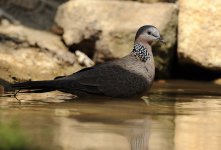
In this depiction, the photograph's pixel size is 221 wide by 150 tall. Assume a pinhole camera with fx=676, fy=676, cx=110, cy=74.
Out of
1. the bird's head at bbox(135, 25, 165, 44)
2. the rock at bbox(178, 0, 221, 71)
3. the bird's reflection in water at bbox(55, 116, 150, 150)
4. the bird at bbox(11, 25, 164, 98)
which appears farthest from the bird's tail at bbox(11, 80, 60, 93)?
the rock at bbox(178, 0, 221, 71)

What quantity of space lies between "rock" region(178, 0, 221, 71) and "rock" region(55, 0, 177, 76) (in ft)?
0.59

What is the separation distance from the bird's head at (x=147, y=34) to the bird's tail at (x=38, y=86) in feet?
4.78

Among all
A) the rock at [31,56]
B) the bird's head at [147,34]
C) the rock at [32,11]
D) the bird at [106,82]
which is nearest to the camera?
the bird at [106,82]

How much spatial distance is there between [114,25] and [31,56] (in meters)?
1.30

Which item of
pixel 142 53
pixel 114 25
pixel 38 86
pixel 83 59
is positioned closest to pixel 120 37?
pixel 114 25

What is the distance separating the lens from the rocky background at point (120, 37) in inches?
369

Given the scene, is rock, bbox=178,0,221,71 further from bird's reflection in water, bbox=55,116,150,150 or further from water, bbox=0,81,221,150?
bird's reflection in water, bbox=55,116,150,150

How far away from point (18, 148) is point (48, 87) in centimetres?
335

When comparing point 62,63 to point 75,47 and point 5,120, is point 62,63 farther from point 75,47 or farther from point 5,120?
point 5,120

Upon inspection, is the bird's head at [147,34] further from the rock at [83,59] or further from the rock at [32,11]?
the rock at [32,11]

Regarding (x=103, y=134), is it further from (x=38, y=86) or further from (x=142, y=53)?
(x=142, y=53)

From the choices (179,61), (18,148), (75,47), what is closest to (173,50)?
(179,61)

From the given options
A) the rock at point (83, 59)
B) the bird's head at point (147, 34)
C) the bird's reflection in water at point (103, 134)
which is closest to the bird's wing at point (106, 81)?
the bird's head at point (147, 34)

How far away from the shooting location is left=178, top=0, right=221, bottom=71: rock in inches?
372
